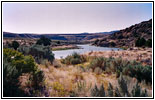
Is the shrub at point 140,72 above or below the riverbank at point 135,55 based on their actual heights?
below

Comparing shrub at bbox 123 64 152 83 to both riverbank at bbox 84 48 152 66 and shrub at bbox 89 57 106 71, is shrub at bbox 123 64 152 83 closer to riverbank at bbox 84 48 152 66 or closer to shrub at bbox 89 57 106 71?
shrub at bbox 89 57 106 71

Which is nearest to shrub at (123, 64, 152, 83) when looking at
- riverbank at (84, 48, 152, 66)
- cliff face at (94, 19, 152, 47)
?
riverbank at (84, 48, 152, 66)

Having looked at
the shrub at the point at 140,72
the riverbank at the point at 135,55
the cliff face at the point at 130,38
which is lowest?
the shrub at the point at 140,72

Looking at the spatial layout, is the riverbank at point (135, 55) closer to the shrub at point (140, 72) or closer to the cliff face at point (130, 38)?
the shrub at point (140, 72)

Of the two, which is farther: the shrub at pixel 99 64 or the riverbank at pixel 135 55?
the riverbank at pixel 135 55

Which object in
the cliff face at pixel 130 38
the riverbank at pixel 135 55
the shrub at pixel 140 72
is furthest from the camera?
the cliff face at pixel 130 38

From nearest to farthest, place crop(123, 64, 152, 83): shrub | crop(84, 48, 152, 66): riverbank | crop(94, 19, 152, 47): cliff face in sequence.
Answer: crop(123, 64, 152, 83): shrub → crop(84, 48, 152, 66): riverbank → crop(94, 19, 152, 47): cliff face

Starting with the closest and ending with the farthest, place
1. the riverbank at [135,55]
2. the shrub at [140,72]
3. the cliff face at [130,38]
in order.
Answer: the shrub at [140,72]
the riverbank at [135,55]
the cliff face at [130,38]

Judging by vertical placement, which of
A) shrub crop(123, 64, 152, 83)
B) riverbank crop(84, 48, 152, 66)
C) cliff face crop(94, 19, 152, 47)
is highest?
cliff face crop(94, 19, 152, 47)

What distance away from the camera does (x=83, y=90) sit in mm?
3992

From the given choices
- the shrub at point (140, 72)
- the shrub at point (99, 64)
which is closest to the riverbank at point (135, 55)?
the shrub at point (99, 64)

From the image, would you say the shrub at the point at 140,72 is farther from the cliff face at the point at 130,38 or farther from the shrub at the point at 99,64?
the cliff face at the point at 130,38

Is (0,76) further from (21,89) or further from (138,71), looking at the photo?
(138,71)

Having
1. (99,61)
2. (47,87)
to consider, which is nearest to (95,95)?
(47,87)
